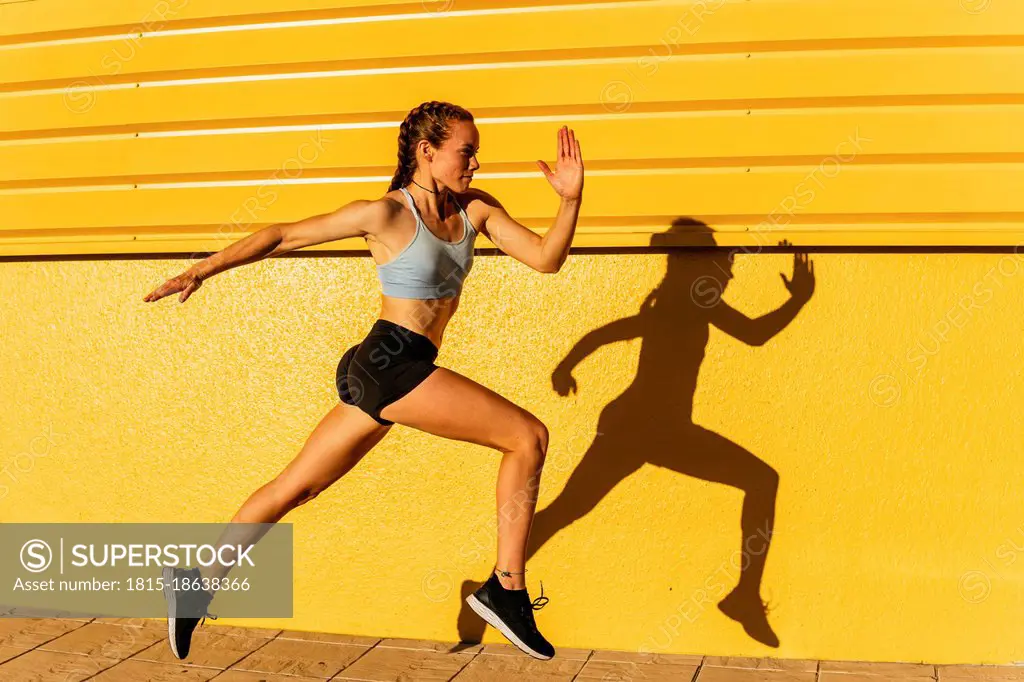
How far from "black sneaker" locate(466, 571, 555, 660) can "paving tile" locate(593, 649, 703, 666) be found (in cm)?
114

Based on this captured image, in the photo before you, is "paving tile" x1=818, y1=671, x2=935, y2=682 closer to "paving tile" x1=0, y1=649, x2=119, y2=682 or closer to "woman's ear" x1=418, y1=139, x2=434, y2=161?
"woman's ear" x1=418, y1=139, x2=434, y2=161

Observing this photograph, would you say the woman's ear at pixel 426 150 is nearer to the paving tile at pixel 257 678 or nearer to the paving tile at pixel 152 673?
the paving tile at pixel 257 678

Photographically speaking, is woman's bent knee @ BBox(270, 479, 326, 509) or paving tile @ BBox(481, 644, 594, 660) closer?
woman's bent knee @ BBox(270, 479, 326, 509)

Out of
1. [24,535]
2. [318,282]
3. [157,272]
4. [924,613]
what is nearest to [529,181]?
[318,282]

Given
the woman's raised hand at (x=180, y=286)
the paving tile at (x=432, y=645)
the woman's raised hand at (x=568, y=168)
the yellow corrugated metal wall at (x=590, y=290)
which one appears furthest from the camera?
the paving tile at (x=432, y=645)

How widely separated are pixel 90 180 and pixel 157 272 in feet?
1.95

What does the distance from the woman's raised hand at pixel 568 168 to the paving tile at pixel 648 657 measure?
2.30 meters

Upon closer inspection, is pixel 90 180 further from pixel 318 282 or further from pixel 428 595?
pixel 428 595

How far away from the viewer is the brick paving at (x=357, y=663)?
485 centimetres

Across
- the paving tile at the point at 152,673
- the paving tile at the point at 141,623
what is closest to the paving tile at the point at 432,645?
the paving tile at the point at 152,673

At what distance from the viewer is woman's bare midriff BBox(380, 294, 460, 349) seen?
4.18 meters

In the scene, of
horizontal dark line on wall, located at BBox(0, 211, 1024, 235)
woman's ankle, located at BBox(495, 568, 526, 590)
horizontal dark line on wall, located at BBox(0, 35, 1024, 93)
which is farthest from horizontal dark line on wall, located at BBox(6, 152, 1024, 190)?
woman's ankle, located at BBox(495, 568, 526, 590)

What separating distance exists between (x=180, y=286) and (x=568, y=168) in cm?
143

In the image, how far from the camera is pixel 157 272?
18.6 feet
